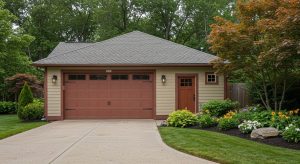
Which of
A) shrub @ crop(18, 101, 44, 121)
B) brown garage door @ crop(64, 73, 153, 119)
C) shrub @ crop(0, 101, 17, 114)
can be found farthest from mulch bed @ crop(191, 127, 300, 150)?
shrub @ crop(0, 101, 17, 114)

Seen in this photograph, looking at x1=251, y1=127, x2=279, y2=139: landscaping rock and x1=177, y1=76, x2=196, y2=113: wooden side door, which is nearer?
x1=251, y1=127, x2=279, y2=139: landscaping rock

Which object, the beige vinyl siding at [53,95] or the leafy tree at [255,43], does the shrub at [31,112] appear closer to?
the beige vinyl siding at [53,95]

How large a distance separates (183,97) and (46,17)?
2590 centimetres

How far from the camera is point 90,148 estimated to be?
872 cm

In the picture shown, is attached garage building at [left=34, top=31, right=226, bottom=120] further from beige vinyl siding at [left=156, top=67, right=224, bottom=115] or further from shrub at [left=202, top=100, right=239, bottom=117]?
shrub at [left=202, top=100, right=239, bottom=117]

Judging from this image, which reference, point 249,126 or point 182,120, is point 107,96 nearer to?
point 182,120

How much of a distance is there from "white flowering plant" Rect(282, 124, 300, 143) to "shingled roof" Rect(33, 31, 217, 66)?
7.53 meters

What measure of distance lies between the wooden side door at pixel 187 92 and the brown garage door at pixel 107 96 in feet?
4.48

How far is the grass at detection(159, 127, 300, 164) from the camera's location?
7219 millimetres

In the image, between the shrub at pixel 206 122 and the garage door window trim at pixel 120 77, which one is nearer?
the shrub at pixel 206 122

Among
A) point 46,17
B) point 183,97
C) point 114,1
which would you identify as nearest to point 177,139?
point 183,97

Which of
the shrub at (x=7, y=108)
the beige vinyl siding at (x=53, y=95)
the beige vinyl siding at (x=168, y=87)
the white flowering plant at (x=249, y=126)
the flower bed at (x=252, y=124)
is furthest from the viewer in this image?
Answer: the shrub at (x=7, y=108)

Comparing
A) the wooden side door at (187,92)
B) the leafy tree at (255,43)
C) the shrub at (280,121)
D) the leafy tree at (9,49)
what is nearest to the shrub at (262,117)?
the shrub at (280,121)

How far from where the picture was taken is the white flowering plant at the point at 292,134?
9.09m
